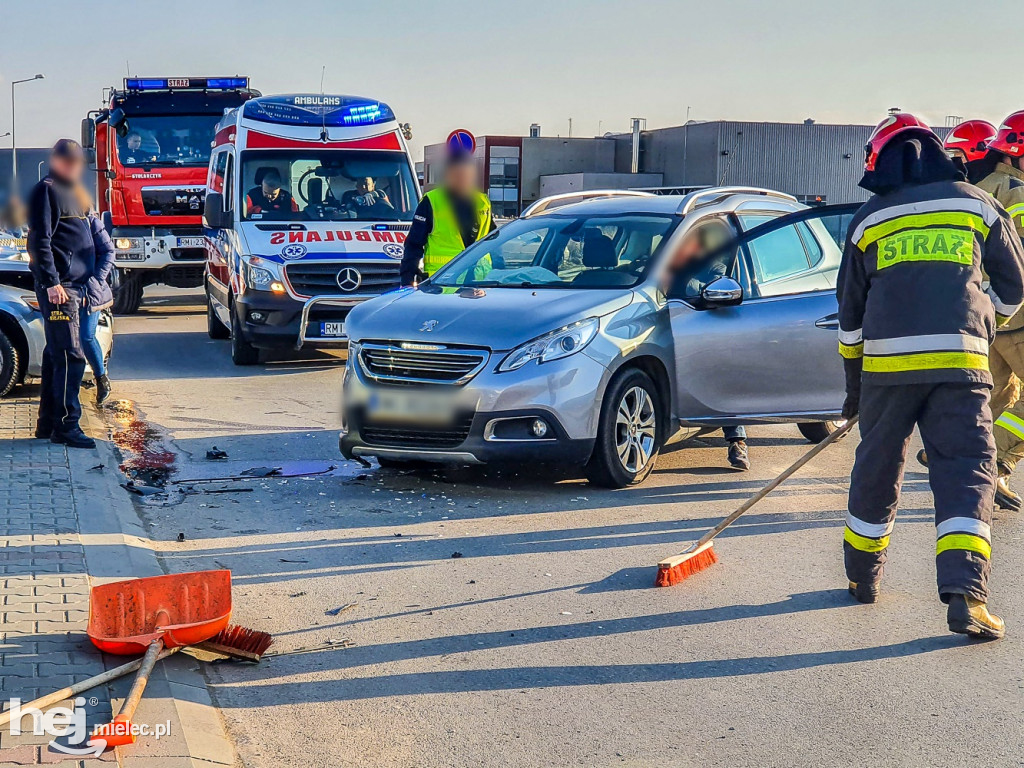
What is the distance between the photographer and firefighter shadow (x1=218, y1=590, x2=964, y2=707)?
4.38 metres

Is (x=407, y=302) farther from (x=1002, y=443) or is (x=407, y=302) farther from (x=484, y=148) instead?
(x=484, y=148)

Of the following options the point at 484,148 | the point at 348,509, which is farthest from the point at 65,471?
the point at 484,148

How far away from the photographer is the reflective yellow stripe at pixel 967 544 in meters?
4.71

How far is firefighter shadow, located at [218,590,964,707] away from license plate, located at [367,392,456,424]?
7.42 feet

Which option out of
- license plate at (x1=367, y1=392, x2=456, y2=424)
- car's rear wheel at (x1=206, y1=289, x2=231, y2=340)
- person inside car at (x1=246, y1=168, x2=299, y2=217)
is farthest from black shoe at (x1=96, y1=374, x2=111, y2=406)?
car's rear wheel at (x1=206, y1=289, x2=231, y2=340)

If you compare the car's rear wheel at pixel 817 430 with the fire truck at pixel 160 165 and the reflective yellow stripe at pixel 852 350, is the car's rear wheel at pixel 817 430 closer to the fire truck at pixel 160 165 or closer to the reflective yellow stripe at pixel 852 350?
the reflective yellow stripe at pixel 852 350

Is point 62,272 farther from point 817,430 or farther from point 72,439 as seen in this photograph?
point 817,430

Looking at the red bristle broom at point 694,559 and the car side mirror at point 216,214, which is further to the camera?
the car side mirror at point 216,214

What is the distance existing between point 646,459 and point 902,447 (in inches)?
104

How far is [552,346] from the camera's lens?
701 centimetres

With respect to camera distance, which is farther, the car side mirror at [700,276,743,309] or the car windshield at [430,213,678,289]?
the car windshield at [430,213,678,289]

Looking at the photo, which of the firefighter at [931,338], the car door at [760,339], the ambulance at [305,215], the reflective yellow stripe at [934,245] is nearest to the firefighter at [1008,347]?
the car door at [760,339]

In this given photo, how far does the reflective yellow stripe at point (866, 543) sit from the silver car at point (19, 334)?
6885 mm

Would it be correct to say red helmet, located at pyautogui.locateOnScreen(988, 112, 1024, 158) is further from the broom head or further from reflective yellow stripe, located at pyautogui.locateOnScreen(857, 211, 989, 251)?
the broom head
